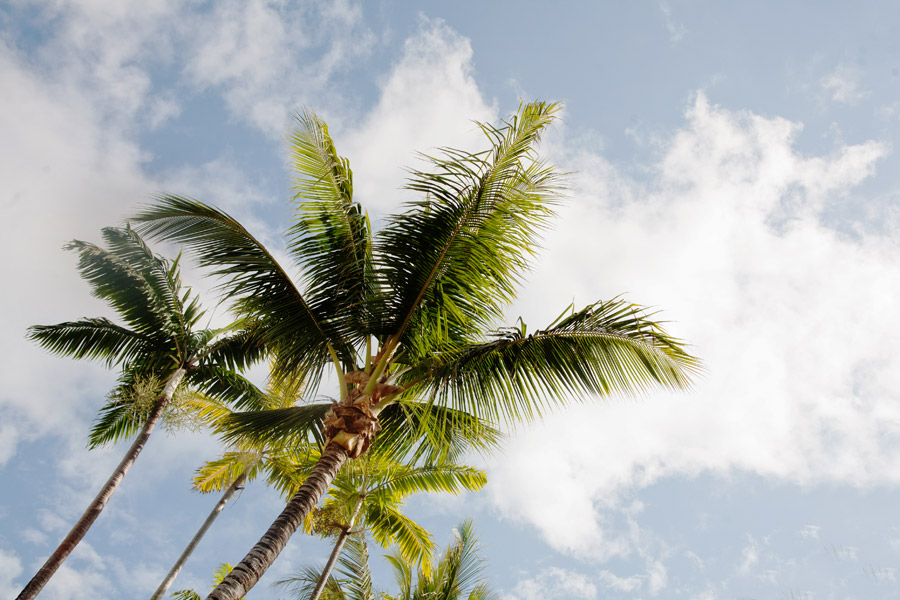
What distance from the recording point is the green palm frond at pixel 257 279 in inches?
263

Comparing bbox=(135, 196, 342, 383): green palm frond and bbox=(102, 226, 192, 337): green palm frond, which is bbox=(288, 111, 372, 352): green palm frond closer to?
bbox=(135, 196, 342, 383): green palm frond

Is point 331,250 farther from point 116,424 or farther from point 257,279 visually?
point 116,424

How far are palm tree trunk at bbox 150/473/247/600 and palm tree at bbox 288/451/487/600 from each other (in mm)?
1262

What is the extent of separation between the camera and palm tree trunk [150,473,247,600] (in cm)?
1086

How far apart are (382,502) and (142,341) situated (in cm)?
513

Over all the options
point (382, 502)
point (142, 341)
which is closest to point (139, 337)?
point (142, 341)

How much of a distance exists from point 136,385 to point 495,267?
670cm

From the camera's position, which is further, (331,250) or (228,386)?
(228,386)

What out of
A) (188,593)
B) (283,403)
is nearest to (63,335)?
(283,403)

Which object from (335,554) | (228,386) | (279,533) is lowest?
(279,533)

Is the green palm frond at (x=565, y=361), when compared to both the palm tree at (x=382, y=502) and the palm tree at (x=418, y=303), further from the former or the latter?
the palm tree at (x=382, y=502)

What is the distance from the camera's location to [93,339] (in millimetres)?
11188

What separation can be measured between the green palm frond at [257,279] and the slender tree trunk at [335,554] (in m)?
4.90

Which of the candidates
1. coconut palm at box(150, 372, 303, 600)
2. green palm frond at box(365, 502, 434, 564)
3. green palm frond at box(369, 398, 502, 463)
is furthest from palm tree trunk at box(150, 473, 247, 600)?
green palm frond at box(369, 398, 502, 463)
